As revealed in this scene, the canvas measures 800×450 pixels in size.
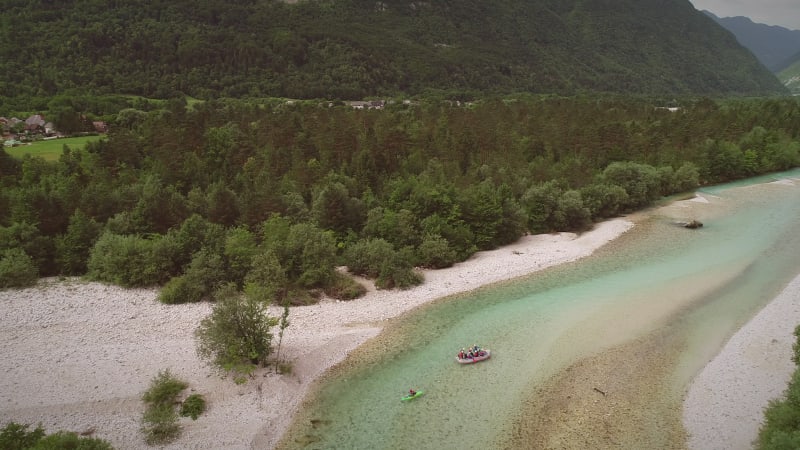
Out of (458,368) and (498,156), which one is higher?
(498,156)

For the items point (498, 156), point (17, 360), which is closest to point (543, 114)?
point (498, 156)

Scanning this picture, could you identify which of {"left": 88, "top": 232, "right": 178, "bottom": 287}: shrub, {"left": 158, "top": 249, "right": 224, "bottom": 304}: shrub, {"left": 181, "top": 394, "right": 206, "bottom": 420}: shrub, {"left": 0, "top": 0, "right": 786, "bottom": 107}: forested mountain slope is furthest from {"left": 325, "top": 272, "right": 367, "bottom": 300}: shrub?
{"left": 0, "top": 0, "right": 786, "bottom": 107}: forested mountain slope

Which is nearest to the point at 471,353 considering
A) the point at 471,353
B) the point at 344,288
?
the point at 471,353

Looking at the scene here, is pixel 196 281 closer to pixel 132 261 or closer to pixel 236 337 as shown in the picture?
pixel 132 261

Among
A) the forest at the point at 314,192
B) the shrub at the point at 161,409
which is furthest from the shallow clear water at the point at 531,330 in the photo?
the forest at the point at 314,192

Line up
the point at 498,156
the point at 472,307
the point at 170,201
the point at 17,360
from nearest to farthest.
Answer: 1. the point at 17,360
2. the point at 472,307
3. the point at 170,201
4. the point at 498,156

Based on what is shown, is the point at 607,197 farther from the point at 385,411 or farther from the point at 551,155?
the point at 385,411
